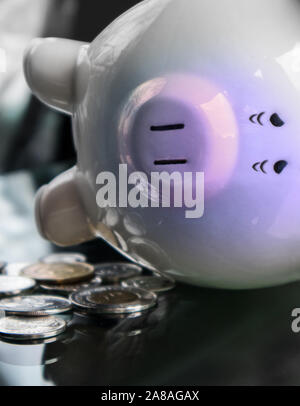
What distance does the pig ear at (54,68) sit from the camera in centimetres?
64

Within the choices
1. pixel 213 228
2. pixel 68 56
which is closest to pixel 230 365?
pixel 213 228

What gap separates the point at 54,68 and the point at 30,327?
0.28 meters

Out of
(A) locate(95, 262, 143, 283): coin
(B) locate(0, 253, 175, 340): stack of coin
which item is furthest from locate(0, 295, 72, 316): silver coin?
(A) locate(95, 262, 143, 283): coin

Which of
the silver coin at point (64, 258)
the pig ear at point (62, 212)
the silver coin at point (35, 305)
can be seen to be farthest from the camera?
the silver coin at point (64, 258)

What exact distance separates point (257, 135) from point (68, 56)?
9.6 inches

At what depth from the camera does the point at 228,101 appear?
0.51 metres

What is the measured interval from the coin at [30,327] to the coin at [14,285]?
0.30 ft

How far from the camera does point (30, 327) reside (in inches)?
21.3

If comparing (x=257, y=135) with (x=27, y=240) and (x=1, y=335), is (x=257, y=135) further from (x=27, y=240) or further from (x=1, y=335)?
(x=27, y=240)

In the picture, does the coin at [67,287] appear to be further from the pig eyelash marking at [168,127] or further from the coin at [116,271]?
the pig eyelash marking at [168,127]

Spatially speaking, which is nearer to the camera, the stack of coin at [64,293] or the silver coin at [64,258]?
the stack of coin at [64,293]

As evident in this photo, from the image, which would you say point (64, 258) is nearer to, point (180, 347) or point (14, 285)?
point (14, 285)

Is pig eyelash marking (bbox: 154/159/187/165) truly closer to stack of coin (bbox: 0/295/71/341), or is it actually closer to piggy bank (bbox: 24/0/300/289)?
piggy bank (bbox: 24/0/300/289)

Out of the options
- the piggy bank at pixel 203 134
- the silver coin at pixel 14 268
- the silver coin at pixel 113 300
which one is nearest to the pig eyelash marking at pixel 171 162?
the piggy bank at pixel 203 134
